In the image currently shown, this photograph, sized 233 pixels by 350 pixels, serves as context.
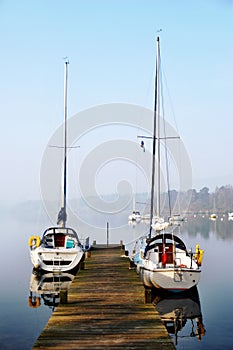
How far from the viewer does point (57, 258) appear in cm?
2695

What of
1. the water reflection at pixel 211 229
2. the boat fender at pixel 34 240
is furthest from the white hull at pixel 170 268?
the water reflection at pixel 211 229

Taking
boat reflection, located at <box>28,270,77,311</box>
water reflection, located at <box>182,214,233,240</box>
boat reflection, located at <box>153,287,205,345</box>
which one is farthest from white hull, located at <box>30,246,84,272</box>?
water reflection, located at <box>182,214,233,240</box>

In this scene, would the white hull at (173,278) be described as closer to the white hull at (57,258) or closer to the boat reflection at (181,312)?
the boat reflection at (181,312)

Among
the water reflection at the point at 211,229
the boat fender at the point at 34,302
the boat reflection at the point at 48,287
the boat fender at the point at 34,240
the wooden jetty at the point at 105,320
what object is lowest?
the boat fender at the point at 34,302

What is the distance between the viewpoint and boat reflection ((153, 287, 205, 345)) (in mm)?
16469

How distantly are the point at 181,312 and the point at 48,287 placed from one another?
8.38 meters

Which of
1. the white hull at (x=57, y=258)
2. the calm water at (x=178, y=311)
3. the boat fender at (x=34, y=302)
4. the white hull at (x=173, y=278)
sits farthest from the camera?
the white hull at (x=57, y=258)

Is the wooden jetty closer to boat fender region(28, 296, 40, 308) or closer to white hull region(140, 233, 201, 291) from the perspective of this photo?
white hull region(140, 233, 201, 291)

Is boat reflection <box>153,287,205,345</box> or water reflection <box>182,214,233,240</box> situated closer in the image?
boat reflection <box>153,287,205,345</box>

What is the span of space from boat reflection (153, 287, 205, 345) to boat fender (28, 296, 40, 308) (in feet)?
17.7

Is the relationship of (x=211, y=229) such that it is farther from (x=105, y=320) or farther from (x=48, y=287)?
(x=105, y=320)

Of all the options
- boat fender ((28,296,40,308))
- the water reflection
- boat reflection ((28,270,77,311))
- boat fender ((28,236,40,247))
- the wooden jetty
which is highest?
boat fender ((28,236,40,247))

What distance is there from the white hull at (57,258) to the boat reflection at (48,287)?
47cm

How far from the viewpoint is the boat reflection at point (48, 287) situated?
21.4m
